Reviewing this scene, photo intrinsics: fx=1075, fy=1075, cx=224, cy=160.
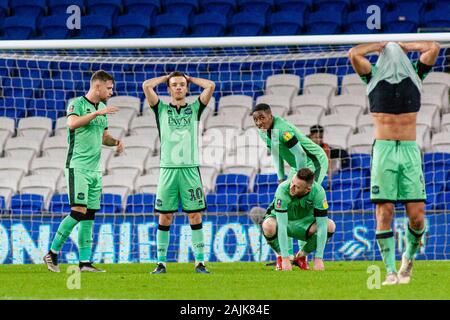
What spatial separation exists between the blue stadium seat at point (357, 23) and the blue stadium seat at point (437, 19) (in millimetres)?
789

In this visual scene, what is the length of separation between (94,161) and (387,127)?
3421 mm

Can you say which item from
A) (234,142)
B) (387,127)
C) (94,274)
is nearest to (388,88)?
(387,127)

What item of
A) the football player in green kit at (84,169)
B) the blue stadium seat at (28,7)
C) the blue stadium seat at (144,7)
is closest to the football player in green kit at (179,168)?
the football player in green kit at (84,169)

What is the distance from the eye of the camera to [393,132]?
8.62 m

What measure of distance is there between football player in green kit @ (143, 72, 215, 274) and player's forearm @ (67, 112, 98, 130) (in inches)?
22.8

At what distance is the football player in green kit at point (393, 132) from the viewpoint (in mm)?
8539

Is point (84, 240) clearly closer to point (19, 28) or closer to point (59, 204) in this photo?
point (59, 204)

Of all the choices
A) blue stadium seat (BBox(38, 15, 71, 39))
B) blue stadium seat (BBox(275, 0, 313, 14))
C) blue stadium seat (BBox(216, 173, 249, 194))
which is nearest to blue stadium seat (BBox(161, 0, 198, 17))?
blue stadium seat (BBox(275, 0, 313, 14))

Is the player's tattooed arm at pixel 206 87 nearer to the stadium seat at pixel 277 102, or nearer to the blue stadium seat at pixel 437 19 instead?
the stadium seat at pixel 277 102

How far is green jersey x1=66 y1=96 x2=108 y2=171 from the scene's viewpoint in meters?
10.7

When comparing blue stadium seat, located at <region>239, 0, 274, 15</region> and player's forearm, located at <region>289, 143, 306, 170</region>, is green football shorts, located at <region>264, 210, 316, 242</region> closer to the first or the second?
player's forearm, located at <region>289, 143, 306, 170</region>

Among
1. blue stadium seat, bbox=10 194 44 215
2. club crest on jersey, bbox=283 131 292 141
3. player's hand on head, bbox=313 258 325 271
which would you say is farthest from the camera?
blue stadium seat, bbox=10 194 44 215

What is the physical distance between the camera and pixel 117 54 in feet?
57.3

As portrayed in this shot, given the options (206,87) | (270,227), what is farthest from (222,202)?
(206,87)
